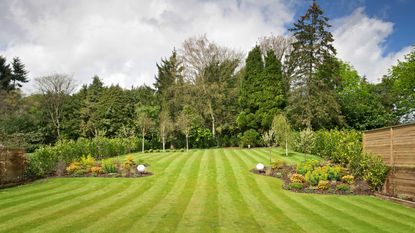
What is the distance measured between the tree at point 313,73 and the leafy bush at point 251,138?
443 centimetres

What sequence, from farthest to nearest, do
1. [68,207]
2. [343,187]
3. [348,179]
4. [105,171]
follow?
[105,171] < [348,179] < [343,187] < [68,207]

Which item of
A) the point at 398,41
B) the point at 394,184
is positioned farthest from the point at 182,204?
the point at 398,41

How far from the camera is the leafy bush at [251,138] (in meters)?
34.4

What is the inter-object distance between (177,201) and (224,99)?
31142mm

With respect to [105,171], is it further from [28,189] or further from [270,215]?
[270,215]

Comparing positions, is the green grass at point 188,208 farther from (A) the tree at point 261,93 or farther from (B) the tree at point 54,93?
(B) the tree at point 54,93

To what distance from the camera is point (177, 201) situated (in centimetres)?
1093

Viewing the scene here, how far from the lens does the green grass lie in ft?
25.2

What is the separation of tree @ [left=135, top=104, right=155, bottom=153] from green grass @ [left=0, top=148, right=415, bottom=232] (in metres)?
19.3

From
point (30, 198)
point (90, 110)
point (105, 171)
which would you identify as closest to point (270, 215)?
point (30, 198)

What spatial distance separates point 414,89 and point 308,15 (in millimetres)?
17996

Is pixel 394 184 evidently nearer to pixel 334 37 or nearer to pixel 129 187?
pixel 129 187

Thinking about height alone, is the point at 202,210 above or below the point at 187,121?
below

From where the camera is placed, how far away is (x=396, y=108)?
39469 mm
